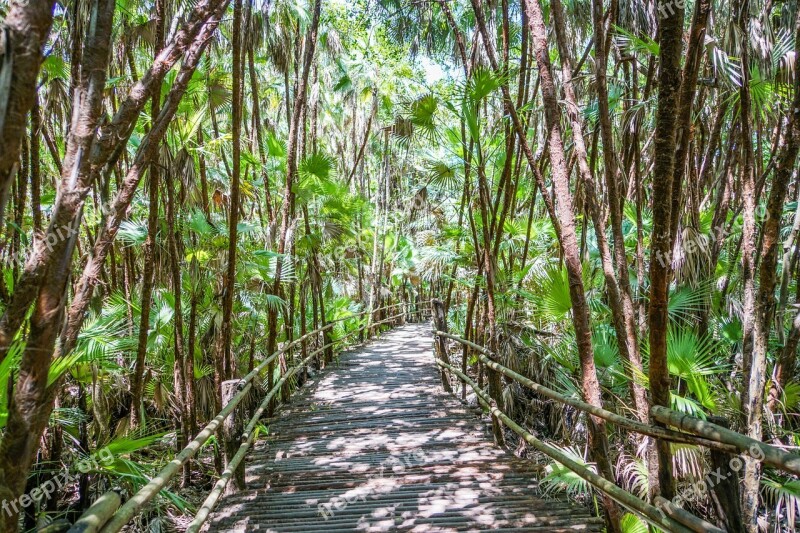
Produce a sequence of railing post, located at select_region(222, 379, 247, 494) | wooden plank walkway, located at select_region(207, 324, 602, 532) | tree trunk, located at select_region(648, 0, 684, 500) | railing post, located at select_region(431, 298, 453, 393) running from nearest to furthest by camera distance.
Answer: tree trunk, located at select_region(648, 0, 684, 500)
wooden plank walkway, located at select_region(207, 324, 602, 532)
railing post, located at select_region(222, 379, 247, 494)
railing post, located at select_region(431, 298, 453, 393)

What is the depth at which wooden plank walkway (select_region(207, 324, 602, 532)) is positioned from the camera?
10.4 ft

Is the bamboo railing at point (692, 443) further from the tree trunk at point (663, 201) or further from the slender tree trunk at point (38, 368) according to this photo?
the slender tree trunk at point (38, 368)

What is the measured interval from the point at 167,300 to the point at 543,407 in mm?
5396

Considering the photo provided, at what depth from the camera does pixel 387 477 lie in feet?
12.9

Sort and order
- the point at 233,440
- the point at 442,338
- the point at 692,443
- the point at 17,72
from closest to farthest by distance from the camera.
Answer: the point at 17,72 < the point at 692,443 < the point at 233,440 < the point at 442,338

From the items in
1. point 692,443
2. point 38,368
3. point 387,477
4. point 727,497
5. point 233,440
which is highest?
point 38,368

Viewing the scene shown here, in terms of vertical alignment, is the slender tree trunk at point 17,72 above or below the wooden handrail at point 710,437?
above

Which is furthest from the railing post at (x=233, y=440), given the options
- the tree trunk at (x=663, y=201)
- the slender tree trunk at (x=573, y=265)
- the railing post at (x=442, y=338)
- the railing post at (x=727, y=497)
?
the railing post at (x=442, y=338)

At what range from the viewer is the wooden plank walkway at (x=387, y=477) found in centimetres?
318

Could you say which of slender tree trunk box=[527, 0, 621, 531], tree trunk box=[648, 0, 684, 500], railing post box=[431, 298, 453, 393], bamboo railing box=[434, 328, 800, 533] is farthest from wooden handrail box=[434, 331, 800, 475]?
railing post box=[431, 298, 453, 393]

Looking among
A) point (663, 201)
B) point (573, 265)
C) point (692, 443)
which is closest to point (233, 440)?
point (573, 265)

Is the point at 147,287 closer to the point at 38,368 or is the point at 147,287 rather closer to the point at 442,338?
the point at 38,368

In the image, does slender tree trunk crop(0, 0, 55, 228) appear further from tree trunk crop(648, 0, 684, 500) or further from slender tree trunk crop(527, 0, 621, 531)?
slender tree trunk crop(527, 0, 621, 531)

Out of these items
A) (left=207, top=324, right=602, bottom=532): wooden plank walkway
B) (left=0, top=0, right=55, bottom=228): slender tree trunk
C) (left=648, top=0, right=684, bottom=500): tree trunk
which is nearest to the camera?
(left=0, top=0, right=55, bottom=228): slender tree trunk
